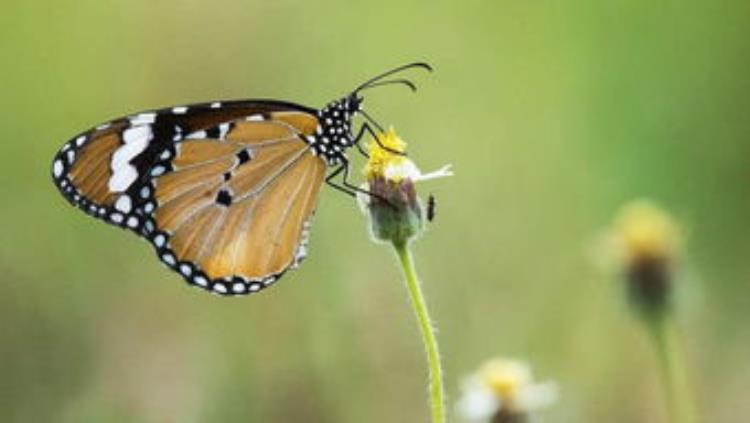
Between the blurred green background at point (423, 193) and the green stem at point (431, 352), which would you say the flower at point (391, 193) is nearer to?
the green stem at point (431, 352)

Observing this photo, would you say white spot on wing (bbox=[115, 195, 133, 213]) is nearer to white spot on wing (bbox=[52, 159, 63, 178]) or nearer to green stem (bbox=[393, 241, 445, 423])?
white spot on wing (bbox=[52, 159, 63, 178])

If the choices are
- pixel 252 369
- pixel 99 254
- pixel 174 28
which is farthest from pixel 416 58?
pixel 252 369

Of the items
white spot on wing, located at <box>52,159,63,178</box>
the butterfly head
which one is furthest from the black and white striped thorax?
white spot on wing, located at <box>52,159,63,178</box>

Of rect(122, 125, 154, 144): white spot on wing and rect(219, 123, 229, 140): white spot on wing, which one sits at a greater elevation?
rect(219, 123, 229, 140): white spot on wing

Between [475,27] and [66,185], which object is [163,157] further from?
[475,27]

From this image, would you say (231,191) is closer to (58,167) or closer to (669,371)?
(58,167)

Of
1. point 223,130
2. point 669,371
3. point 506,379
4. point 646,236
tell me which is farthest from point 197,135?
point 669,371

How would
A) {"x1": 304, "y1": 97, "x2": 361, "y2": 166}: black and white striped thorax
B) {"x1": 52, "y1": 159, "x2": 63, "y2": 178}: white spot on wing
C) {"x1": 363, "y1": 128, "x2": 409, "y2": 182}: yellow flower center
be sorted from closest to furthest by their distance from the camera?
{"x1": 363, "y1": 128, "x2": 409, "y2": 182}: yellow flower center
{"x1": 52, "y1": 159, "x2": 63, "y2": 178}: white spot on wing
{"x1": 304, "y1": 97, "x2": 361, "y2": 166}: black and white striped thorax
